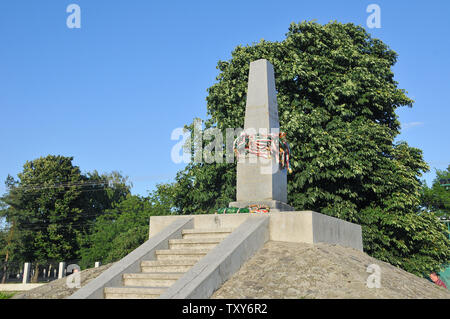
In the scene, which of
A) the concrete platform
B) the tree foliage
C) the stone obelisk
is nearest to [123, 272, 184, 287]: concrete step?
the concrete platform

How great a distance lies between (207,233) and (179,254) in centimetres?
98

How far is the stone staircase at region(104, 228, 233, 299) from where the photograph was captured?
21.1 feet

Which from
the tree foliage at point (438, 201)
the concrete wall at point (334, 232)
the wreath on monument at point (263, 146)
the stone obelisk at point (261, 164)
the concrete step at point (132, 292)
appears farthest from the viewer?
the tree foliage at point (438, 201)

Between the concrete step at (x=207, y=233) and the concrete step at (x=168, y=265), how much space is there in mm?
1188

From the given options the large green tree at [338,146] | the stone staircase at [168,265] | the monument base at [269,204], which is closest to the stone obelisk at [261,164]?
the monument base at [269,204]

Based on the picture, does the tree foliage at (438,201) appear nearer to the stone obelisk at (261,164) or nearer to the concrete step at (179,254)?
the stone obelisk at (261,164)

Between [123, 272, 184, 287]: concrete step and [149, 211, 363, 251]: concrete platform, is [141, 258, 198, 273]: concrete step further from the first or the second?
[149, 211, 363, 251]: concrete platform

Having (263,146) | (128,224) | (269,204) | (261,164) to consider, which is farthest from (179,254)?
(128,224)

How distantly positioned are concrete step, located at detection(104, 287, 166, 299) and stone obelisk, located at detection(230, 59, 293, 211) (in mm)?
4727

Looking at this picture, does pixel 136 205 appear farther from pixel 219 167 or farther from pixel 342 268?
pixel 342 268

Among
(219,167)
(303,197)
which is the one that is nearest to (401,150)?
(303,197)

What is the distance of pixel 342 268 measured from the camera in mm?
6844

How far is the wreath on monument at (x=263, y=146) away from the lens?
11125mm

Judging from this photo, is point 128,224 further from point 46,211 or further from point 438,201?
point 438,201
